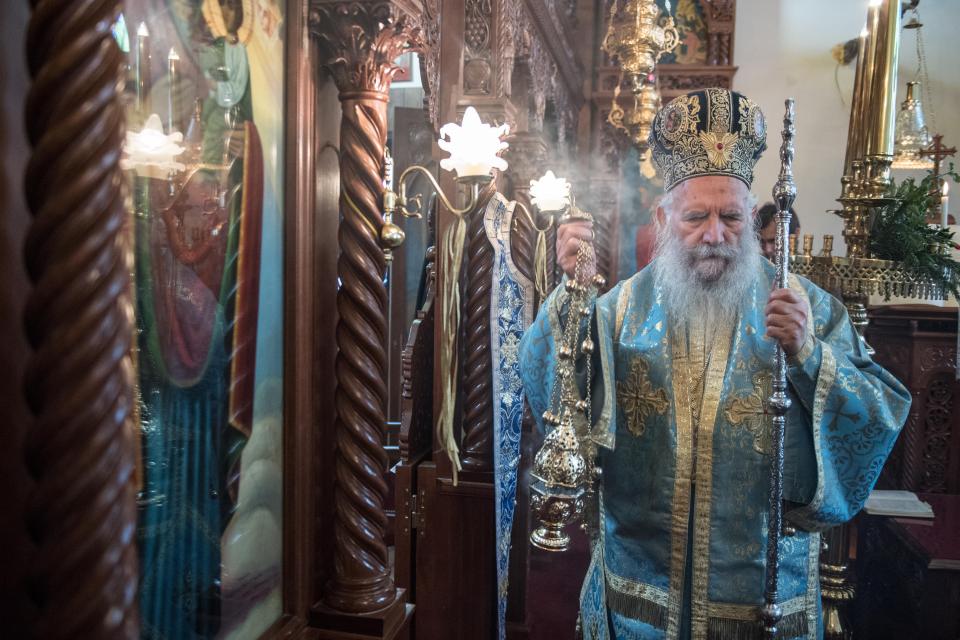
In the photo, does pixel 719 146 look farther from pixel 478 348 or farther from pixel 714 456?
pixel 478 348

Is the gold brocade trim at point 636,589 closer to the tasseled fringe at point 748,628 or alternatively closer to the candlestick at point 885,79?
the tasseled fringe at point 748,628

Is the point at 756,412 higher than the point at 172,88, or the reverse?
the point at 172,88

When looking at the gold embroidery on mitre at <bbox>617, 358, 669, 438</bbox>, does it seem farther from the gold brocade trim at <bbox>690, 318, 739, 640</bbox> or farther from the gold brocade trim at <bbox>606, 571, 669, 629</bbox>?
the gold brocade trim at <bbox>606, 571, 669, 629</bbox>

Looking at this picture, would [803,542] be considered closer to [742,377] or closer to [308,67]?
[742,377]

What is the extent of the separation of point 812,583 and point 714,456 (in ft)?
1.59

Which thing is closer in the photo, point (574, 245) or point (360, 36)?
point (360, 36)

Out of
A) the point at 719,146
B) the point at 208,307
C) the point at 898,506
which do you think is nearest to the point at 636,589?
the point at 719,146

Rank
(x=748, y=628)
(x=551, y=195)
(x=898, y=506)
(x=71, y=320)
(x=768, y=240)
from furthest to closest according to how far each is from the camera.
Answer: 1. (x=768, y=240)
2. (x=898, y=506)
3. (x=551, y=195)
4. (x=748, y=628)
5. (x=71, y=320)

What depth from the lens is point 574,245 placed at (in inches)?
70.9

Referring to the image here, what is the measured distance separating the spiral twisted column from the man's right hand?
3.06ft

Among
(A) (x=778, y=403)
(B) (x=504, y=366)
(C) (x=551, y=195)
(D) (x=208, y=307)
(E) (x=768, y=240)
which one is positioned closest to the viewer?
(D) (x=208, y=307)

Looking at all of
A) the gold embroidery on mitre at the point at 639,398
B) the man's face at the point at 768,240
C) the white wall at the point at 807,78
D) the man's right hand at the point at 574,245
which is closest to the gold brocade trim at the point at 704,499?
the gold embroidery on mitre at the point at 639,398

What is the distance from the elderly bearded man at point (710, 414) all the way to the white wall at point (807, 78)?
16.5ft

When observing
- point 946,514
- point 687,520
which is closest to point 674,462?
point 687,520
